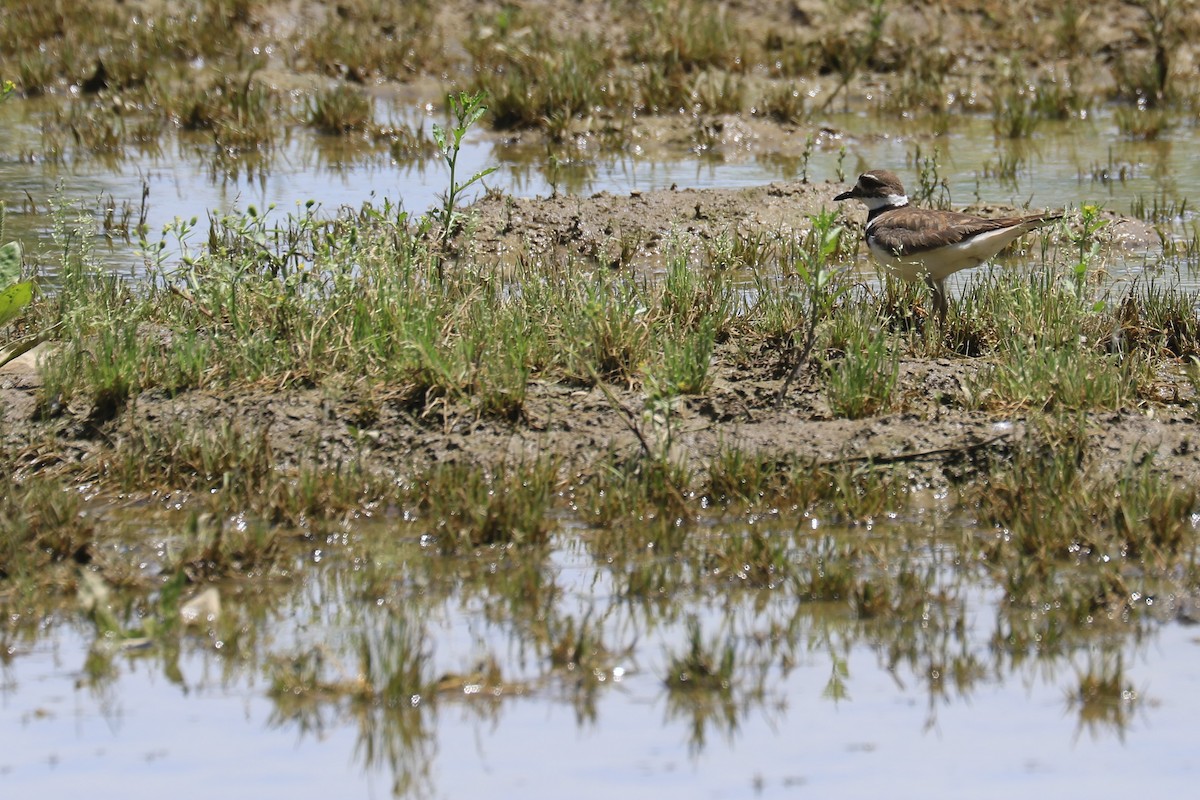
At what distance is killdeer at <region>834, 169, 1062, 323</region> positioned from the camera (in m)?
7.75

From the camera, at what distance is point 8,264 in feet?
23.5

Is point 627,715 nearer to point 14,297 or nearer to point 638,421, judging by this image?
point 638,421

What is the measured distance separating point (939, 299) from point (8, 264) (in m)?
4.47

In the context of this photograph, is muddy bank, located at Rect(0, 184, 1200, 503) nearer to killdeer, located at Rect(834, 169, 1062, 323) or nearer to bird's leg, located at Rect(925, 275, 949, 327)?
bird's leg, located at Rect(925, 275, 949, 327)

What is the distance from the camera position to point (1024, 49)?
1702 cm

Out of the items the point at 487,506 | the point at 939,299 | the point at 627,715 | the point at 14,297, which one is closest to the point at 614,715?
the point at 627,715

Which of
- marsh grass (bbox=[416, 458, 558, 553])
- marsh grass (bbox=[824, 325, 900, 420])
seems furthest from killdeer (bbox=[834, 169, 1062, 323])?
marsh grass (bbox=[416, 458, 558, 553])

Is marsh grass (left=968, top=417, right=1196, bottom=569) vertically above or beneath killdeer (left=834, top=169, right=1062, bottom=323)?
beneath

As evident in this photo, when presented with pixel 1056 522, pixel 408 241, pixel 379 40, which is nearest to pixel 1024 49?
pixel 379 40

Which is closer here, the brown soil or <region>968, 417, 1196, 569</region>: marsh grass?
<region>968, 417, 1196, 569</region>: marsh grass

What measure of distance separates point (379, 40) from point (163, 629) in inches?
498

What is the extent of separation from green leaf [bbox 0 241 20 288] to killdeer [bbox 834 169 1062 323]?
418 cm

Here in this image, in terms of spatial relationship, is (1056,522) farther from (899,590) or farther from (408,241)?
(408,241)

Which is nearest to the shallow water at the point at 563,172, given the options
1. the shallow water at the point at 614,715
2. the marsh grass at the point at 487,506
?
the marsh grass at the point at 487,506
